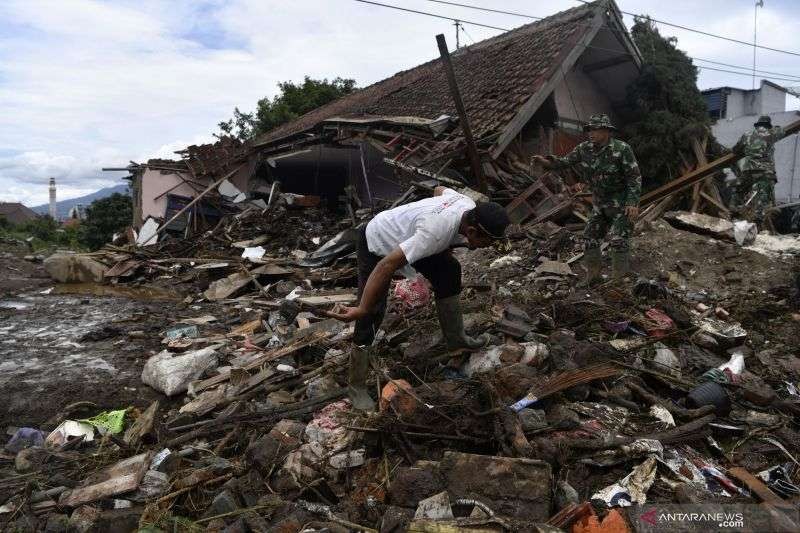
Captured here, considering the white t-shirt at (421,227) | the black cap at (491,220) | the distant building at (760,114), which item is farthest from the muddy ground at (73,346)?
the distant building at (760,114)

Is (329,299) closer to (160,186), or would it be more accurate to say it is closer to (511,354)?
(511,354)

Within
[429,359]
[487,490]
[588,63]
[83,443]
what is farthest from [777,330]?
[588,63]

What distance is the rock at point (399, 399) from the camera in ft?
10.3

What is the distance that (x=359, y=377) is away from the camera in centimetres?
351

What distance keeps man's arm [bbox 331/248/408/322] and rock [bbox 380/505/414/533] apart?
3.43 ft

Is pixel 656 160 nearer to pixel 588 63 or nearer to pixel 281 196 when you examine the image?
pixel 588 63

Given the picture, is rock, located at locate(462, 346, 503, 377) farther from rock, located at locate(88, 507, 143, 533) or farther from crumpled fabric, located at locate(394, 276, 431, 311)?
rock, located at locate(88, 507, 143, 533)

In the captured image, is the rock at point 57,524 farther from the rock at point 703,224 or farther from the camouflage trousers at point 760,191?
the camouflage trousers at point 760,191

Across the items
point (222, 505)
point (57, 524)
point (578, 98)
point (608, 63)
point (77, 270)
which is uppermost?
point (608, 63)

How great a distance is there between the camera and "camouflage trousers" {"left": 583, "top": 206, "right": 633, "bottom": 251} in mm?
5504

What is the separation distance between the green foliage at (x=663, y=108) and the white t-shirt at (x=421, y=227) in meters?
8.19

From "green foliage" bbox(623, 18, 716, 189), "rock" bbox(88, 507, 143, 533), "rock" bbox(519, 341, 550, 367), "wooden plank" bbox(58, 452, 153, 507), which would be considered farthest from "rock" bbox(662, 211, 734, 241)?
"rock" bbox(88, 507, 143, 533)

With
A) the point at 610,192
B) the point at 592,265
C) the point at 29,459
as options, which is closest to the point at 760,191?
the point at 610,192

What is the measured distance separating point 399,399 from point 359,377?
0.39 metres
